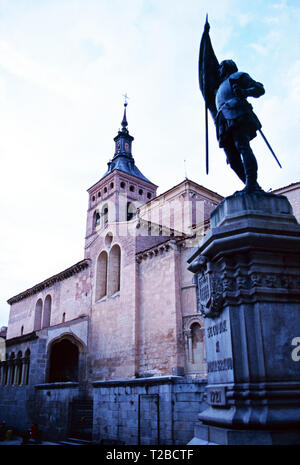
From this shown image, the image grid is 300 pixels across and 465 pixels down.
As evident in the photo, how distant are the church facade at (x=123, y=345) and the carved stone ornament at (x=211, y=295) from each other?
5142 mm

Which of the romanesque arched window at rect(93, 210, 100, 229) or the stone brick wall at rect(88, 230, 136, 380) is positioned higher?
the romanesque arched window at rect(93, 210, 100, 229)

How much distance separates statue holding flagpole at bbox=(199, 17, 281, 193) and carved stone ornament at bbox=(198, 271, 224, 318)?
113 cm

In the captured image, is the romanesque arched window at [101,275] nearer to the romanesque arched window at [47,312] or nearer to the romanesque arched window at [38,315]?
the romanesque arched window at [47,312]

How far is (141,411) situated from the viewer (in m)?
10.0

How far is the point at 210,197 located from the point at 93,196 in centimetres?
1866

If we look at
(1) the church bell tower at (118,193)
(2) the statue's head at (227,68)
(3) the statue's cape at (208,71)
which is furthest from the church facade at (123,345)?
(1) the church bell tower at (118,193)

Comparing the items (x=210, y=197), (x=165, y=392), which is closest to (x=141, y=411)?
(x=165, y=392)

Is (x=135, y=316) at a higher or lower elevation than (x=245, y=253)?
higher

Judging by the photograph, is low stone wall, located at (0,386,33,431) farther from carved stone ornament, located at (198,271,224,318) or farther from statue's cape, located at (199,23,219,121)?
statue's cape, located at (199,23,219,121)

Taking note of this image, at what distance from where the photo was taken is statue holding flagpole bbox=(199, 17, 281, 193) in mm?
4477

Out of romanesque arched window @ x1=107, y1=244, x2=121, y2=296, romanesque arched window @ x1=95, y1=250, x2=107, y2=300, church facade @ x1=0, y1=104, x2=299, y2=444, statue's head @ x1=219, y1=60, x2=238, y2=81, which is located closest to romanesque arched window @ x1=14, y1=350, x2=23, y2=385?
church facade @ x1=0, y1=104, x2=299, y2=444

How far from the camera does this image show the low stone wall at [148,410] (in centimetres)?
870
